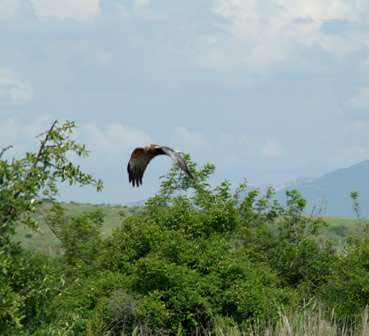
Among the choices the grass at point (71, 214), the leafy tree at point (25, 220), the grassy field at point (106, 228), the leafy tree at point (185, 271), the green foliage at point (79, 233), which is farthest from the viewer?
the grassy field at point (106, 228)

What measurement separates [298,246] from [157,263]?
11.1 meters

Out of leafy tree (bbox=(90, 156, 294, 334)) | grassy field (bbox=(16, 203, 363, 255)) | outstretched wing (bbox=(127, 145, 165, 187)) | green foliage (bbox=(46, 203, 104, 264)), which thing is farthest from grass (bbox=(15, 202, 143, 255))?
outstretched wing (bbox=(127, 145, 165, 187))

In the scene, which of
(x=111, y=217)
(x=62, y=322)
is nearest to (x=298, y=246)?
(x=62, y=322)

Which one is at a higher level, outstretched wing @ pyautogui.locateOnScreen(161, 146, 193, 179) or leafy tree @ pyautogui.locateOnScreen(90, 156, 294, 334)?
outstretched wing @ pyautogui.locateOnScreen(161, 146, 193, 179)

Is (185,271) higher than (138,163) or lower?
lower

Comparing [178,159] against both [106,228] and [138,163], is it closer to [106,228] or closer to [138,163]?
[138,163]

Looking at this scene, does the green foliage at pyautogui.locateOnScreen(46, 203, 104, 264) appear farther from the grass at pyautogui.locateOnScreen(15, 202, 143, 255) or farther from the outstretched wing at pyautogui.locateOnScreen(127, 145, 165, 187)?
the grass at pyautogui.locateOnScreen(15, 202, 143, 255)

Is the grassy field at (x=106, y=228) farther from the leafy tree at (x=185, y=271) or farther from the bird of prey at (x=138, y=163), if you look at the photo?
the bird of prey at (x=138, y=163)

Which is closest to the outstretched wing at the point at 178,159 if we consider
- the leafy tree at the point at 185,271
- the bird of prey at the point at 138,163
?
the bird of prey at the point at 138,163

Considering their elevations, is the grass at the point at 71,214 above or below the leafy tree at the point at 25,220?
above

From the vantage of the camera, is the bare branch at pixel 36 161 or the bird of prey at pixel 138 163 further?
the bird of prey at pixel 138 163

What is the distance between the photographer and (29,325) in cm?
760

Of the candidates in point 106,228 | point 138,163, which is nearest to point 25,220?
point 138,163

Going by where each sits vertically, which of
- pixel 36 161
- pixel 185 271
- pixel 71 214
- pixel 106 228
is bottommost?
pixel 185 271
